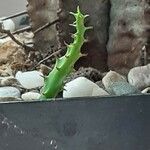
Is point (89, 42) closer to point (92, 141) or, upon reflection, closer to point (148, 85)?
point (148, 85)

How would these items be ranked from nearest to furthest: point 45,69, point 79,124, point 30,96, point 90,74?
1. point 79,124
2. point 30,96
3. point 90,74
4. point 45,69

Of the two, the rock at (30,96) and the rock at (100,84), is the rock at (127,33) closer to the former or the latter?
the rock at (100,84)

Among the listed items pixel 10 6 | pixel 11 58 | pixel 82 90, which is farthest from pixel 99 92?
pixel 10 6

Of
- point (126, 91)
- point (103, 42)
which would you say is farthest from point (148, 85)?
point (103, 42)

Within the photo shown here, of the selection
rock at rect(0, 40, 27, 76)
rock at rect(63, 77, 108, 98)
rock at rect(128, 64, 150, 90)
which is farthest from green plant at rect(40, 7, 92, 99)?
rock at rect(0, 40, 27, 76)

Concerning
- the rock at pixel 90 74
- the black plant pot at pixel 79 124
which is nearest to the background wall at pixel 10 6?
the rock at pixel 90 74

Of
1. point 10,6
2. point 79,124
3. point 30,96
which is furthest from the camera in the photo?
point 10,6

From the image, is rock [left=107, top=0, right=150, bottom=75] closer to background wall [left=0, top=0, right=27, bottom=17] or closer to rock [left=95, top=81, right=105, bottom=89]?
rock [left=95, top=81, right=105, bottom=89]

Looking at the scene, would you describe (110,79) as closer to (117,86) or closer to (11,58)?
(117,86)
